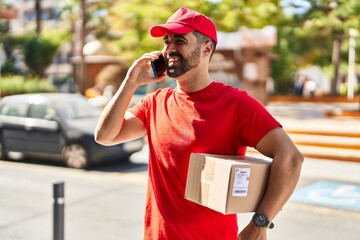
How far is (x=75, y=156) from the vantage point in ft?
32.9

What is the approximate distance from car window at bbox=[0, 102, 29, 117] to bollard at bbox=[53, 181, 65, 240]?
23.2 ft

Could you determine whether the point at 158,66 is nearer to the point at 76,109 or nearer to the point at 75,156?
the point at 75,156

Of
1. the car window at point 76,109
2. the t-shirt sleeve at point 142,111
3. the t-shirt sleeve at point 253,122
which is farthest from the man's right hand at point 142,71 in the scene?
the car window at point 76,109

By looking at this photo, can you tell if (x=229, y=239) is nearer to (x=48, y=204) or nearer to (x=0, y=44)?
(x=48, y=204)

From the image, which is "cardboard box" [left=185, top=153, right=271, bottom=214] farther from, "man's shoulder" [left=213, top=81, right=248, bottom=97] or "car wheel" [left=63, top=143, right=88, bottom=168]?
"car wheel" [left=63, top=143, right=88, bottom=168]

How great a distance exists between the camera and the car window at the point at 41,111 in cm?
1038

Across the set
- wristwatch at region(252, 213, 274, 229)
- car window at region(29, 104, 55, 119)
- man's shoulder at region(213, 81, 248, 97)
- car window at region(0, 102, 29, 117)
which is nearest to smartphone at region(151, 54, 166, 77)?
man's shoulder at region(213, 81, 248, 97)

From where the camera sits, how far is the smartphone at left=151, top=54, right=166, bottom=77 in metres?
2.43

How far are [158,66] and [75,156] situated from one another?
7938 mm

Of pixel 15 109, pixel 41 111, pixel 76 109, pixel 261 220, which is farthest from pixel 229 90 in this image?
pixel 15 109

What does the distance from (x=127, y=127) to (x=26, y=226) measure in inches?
160

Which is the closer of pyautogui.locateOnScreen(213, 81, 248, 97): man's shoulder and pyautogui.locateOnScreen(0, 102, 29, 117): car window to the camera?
pyautogui.locateOnScreen(213, 81, 248, 97): man's shoulder

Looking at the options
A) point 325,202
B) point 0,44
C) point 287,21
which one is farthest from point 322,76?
point 325,202

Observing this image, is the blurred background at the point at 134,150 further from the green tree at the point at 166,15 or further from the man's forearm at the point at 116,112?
the man's forearm at the point at 116,112
